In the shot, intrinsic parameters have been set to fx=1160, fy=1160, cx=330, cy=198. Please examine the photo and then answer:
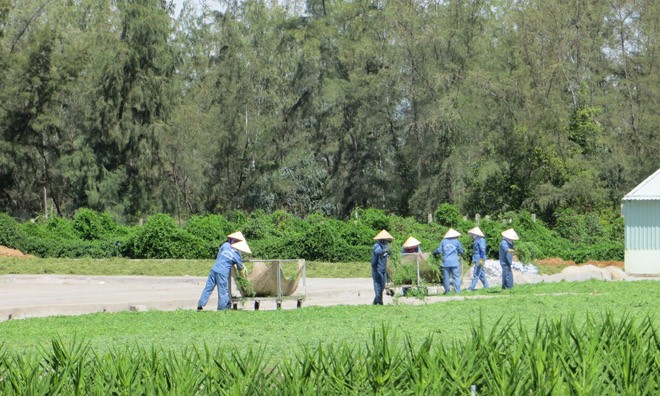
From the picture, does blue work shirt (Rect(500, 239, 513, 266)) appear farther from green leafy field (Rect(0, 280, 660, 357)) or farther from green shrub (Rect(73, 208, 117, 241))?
green shrub (Rect(73, 208, 117, 241))

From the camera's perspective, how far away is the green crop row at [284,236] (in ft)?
131

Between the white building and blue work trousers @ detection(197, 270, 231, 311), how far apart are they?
17565 millimetres

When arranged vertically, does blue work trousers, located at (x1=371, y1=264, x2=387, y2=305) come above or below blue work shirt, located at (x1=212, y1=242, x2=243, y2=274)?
below

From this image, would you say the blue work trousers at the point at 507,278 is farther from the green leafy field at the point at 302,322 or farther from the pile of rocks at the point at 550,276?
the pile of rocks at the point at 550,276

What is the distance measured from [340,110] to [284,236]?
28799 mm

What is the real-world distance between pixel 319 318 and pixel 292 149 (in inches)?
2243

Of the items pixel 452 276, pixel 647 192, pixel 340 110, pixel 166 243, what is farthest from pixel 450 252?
pixel 340 110

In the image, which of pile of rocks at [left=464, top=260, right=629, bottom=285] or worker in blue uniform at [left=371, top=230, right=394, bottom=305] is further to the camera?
pile of rocks at [left=464, top=260, right=629, bottom=285]

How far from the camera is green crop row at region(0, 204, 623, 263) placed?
131ft

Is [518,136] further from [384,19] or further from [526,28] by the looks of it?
[384,19]

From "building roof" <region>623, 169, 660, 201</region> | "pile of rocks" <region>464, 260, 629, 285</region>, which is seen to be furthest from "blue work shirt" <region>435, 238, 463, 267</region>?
"building roof" <region>623, 169, 660, 201</region>

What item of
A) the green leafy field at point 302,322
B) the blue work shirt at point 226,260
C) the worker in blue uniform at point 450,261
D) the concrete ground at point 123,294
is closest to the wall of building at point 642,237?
the concrete ground at point 123,294

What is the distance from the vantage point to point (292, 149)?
73750 mm

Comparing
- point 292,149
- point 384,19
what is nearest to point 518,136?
point 384,19
